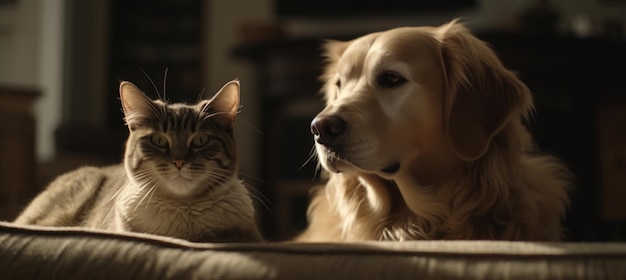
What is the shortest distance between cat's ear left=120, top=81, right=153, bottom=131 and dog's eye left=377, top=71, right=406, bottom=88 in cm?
55

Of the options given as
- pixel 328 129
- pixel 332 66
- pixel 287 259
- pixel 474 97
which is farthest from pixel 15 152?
pixel 287 259

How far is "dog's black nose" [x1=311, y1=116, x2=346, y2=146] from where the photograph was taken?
4.25 ft

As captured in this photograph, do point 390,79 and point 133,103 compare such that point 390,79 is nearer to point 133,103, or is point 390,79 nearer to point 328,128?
point 328,128

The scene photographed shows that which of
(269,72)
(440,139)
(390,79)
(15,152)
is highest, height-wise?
(390,79)

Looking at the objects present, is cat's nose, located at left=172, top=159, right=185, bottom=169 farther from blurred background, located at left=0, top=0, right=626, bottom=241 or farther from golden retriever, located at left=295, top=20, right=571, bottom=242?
blurred background, located at left=0, top=0, right=626, bottom=241

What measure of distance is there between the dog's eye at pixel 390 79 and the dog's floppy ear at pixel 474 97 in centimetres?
11

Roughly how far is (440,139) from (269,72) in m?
2.71

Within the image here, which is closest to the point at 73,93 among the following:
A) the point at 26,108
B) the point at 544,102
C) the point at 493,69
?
the point at 26,108

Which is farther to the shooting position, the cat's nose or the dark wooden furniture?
the dark wooden furniture

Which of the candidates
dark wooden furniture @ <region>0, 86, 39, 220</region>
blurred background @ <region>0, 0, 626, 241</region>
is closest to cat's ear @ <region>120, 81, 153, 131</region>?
blurred background @ <region>0, 0, 626, 241</region>

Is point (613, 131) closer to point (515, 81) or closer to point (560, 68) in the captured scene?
point (560, 68)

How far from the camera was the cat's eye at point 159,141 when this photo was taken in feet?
3.47

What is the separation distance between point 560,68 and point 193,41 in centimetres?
281

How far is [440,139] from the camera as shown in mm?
1434
